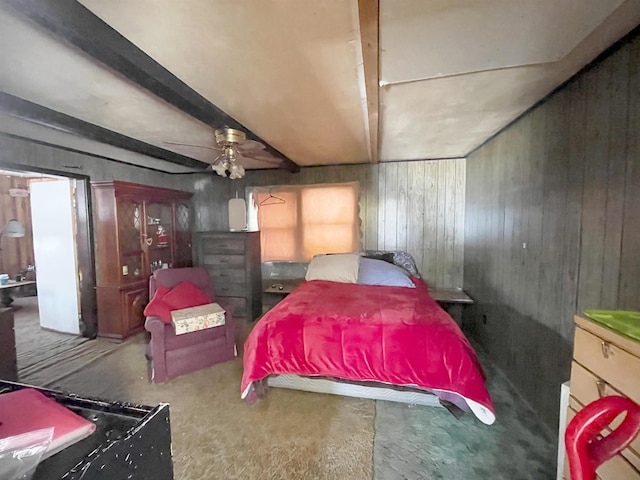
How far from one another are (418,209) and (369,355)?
2.31 metres

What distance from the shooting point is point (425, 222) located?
12.0 feet

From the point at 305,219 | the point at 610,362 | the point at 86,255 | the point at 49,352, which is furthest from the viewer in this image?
the point at 305,219

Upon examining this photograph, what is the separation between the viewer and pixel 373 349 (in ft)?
6.37

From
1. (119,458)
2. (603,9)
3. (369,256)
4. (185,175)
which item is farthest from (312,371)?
(185,175)

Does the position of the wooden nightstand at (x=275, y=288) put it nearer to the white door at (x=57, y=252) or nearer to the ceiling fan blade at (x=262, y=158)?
the ceiling fan blade at (x=262, y=158)

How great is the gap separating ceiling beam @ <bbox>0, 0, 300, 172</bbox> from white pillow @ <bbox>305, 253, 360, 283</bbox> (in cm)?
202

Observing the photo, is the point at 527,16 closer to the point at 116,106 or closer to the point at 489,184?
the point at 489,184

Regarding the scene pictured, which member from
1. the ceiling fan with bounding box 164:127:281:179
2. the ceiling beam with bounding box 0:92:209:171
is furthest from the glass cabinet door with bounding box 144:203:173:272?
the ceiling fan with bounding box 164:127:281:179

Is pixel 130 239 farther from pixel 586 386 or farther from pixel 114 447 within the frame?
pixel 586 386

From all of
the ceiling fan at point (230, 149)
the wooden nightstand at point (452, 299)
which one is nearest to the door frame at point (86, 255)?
the ceiling fan at point (230, 149)

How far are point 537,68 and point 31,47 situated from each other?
8.24 feet

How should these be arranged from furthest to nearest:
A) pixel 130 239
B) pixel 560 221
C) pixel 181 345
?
pixel 130 239
pixel 181 345
pixel 560 221

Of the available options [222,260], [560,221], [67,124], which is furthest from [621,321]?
[222,260]

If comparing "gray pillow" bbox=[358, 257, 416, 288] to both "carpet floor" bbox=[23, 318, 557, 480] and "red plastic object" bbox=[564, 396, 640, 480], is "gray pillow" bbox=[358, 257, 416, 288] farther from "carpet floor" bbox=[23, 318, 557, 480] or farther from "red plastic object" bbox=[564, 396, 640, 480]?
"red plastic object" bbox=[564, 396, 640, 480]
